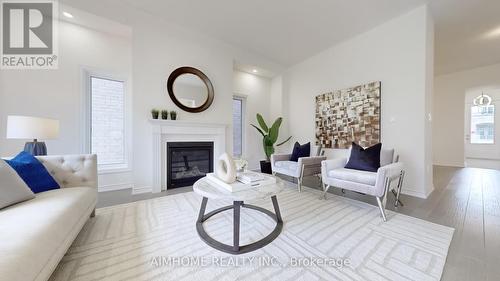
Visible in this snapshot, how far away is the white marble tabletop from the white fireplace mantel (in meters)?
1.72

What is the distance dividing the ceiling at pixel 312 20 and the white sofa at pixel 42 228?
2.79 meters

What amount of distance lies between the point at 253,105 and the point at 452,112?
610 centimetres

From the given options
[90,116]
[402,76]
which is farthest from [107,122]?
[402,76]

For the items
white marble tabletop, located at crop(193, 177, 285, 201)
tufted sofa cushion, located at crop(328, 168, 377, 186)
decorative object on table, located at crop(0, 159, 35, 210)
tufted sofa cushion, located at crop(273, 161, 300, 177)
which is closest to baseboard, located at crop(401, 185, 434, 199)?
tufted sofa cushion, located at crop(328, 168, 377, 186)

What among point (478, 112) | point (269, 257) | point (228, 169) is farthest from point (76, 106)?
point (478, 112)

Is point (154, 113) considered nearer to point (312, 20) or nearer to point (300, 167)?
point (300, 167)

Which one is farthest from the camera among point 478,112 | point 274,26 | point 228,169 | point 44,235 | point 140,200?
point 478,112

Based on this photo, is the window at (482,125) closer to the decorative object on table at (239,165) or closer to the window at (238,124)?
the window at (238,124)

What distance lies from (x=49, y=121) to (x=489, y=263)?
4.20m

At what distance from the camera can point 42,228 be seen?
3.22 feet

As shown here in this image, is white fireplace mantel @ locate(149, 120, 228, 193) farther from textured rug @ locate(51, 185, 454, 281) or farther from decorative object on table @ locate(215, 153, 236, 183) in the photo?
decorative object on table @ locate(215, 153, 236, 183)

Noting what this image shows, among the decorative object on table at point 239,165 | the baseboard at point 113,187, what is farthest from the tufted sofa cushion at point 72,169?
the decorative object on table at point 239,165

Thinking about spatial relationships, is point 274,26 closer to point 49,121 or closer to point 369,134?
point 369,134

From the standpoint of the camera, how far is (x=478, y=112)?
7023 millimetres
